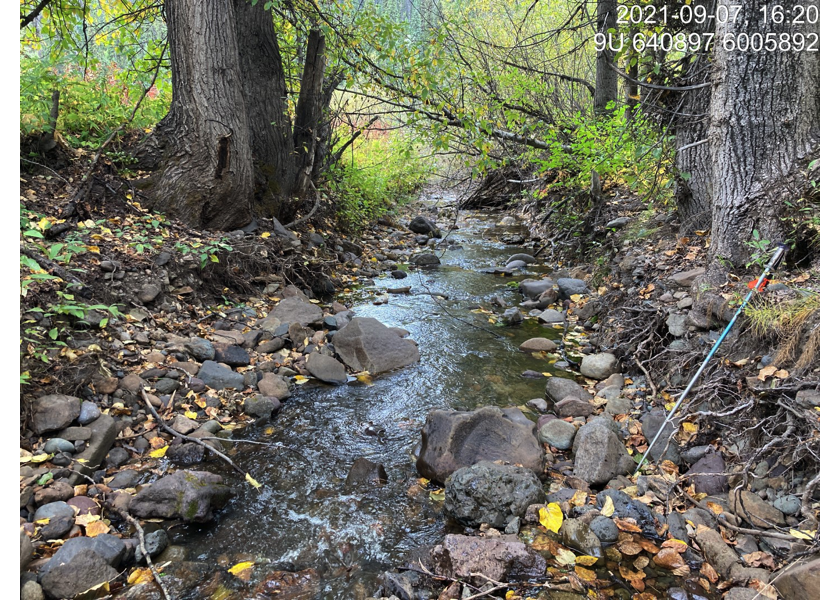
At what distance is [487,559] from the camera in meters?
2.71

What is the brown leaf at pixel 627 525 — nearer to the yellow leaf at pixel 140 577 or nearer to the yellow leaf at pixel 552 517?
the yellow leaf at pixel 552 517

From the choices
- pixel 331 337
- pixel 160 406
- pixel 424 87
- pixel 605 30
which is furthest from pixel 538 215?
pixel 160 406

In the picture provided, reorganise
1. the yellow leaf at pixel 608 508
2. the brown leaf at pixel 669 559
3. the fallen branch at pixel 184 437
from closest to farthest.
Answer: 1. the brown leaf at pixel 669 559
2. the yellow leaf at pixel 608 508
3. the fallen branch at pixel 184 437

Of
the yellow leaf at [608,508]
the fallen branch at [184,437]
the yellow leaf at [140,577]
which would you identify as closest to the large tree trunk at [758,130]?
the yellow leaf at [608,508]

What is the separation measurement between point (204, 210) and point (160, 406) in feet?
9.56

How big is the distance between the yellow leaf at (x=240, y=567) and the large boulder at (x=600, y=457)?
6.93ft

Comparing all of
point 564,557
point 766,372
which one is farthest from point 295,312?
point 766,372

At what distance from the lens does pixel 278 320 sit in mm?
5613

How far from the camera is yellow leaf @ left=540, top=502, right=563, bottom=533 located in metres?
3.05

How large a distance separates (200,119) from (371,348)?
3330mm

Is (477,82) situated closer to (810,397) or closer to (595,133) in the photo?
(595,133)

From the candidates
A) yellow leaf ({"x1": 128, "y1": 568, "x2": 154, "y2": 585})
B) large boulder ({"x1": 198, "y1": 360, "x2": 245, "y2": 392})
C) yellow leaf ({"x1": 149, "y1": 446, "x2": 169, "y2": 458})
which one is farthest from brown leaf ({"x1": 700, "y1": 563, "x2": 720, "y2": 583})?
large boulder ({"x1": 198, "y1": 360, "x2": 245, "y2": 392})

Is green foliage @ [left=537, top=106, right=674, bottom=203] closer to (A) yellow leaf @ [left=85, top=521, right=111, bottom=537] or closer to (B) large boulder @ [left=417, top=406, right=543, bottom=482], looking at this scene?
(B) large boulder @ [left=417, top=406, right=543, bottom=482]

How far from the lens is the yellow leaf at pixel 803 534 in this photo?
254 cm
